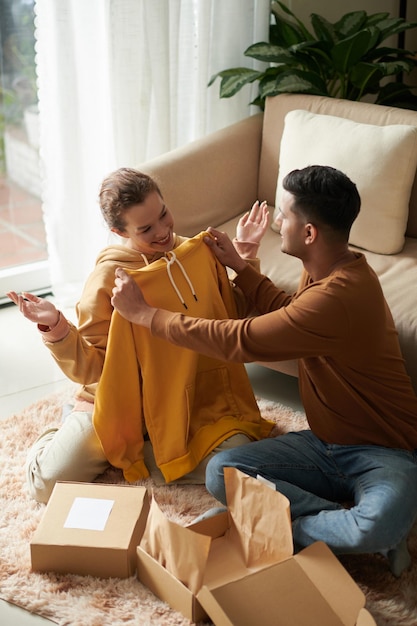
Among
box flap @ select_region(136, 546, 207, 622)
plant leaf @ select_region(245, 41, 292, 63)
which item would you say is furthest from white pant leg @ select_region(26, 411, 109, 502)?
plant leaf @ select_region(245, 41, 292, 63)

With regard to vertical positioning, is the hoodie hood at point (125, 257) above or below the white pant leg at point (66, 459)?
above

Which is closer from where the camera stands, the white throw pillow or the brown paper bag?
the brown paper bag

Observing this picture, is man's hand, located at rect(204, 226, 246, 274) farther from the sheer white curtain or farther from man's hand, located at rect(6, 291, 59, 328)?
the sheer white curtain

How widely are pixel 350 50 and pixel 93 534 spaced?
2.09 metres

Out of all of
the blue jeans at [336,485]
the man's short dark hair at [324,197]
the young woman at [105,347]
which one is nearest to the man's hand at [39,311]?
the young woman at [105,347]

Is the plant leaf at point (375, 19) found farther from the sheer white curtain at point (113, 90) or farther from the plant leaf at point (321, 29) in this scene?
the sheer white curtain at point (113, 90)

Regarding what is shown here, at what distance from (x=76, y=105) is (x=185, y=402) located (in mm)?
1345

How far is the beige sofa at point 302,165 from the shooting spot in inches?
104

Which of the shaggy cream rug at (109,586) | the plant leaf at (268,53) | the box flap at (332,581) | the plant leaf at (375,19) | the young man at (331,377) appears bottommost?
the shaggy cream rug at (109,586)

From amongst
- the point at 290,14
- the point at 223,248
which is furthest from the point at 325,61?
the point at 223,248

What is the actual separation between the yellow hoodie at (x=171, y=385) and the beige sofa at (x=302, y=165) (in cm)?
33

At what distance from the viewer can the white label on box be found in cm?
194

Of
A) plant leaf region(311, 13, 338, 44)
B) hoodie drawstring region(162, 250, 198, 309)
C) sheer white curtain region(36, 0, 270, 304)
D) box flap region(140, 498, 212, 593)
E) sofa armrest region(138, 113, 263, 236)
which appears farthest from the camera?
plant leaf region(311, 13, 338, 44)

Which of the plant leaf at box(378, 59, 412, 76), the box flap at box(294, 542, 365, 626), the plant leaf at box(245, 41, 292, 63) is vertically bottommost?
the box flap at box(294, 542, 365, 626)
